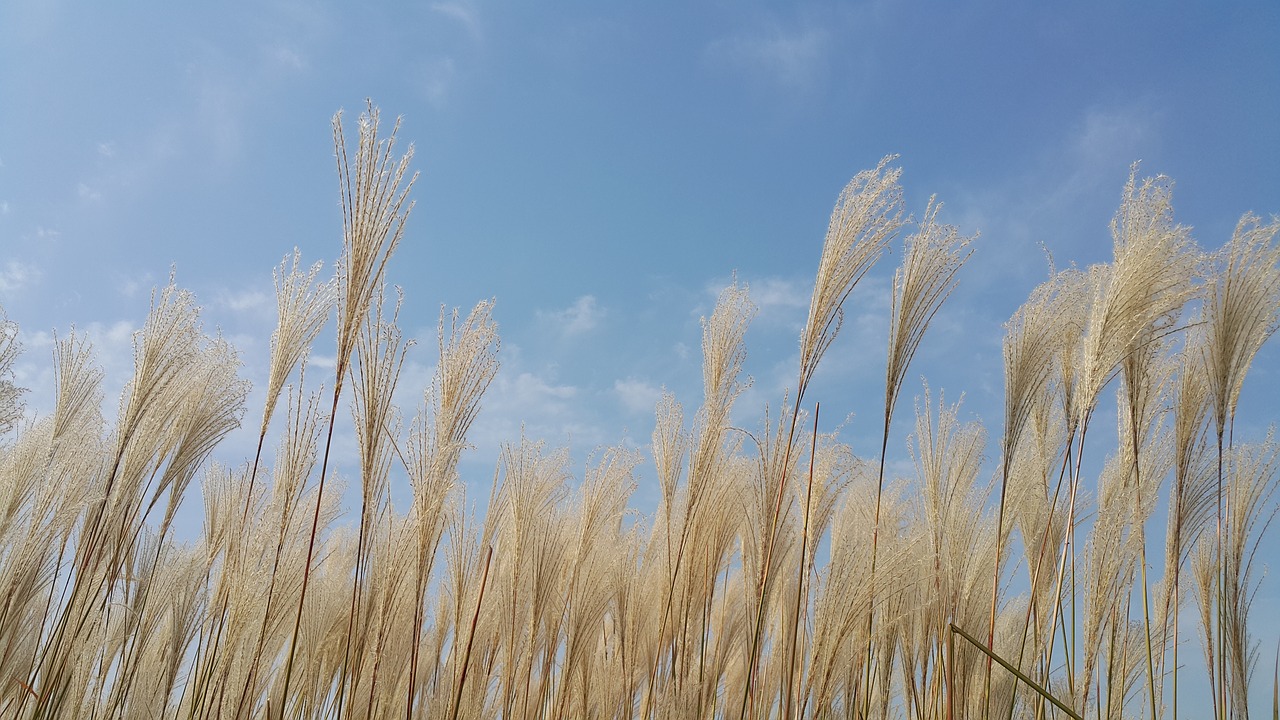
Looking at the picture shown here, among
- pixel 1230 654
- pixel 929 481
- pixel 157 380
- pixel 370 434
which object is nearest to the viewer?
pixel 370 434

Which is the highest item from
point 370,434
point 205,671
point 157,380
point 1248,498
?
point 1248,498

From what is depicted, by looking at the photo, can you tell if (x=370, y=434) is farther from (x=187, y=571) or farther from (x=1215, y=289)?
(x=1215, y=289)

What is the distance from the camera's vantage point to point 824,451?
3385 mm

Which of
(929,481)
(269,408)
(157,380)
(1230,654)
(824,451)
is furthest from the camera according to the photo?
(824,451)

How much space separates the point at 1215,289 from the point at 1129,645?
167cm

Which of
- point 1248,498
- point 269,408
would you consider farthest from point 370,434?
point 1248,498

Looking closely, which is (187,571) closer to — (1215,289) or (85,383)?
(85,383)

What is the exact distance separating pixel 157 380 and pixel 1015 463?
3.29 metres

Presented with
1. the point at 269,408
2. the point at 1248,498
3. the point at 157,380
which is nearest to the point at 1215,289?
the point at 1248,498

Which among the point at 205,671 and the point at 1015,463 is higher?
the point at 1015,463

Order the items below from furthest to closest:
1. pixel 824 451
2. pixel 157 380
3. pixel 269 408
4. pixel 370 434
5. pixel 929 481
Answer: pixel 824 451
pixel 929 481
pixel 157 380
pixel 269 408
pixel 370 434

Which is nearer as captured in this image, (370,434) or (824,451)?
(370,434)

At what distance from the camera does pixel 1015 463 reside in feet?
11.2

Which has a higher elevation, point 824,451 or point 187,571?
point 824,451
